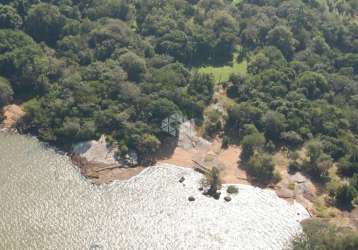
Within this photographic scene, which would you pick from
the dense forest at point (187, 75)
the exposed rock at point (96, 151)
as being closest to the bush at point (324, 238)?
the dense forest at point (187, 75)

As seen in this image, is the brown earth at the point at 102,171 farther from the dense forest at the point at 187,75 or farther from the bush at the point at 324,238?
the bush at the point at 324,238

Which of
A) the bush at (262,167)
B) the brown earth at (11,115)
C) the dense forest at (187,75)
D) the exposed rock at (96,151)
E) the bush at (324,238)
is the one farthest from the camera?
the brown earth at (11,115)

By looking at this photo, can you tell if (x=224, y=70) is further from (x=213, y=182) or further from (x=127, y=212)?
(x=127, y=212)

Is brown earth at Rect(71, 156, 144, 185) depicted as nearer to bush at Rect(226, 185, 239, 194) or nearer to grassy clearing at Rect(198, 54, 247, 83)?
bush at Rect(226, 185, 239, 194)

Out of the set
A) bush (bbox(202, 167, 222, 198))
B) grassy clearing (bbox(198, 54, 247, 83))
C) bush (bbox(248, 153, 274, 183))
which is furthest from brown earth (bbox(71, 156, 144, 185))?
grassy clearing (bbox(198, 54, 247, 83))

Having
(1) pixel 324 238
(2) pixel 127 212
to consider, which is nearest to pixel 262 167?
(1) pixel 324 238

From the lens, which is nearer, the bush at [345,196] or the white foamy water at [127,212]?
the white foamy water at [127,212]

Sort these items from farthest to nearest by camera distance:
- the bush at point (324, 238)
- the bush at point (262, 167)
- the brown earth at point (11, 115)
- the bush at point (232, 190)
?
the brown earth at point (11, 115)
the bush at point (262, 167)
the bush at point (232, 190)
the bush at point (324, 238)
